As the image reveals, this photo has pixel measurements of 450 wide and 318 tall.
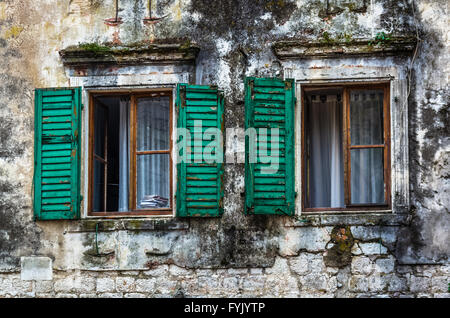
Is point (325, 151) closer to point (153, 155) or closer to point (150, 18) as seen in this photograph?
point (153, 155)

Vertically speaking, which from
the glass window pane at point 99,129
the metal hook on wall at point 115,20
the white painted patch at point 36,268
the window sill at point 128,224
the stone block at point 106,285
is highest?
the metal hook on wall at point 115,20

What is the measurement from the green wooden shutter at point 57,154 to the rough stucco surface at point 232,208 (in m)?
0.16

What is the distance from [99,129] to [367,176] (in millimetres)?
3229

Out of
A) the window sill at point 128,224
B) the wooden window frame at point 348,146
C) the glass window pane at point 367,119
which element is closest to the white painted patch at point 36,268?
the window sill at point 128,224

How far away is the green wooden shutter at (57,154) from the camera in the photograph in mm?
9211

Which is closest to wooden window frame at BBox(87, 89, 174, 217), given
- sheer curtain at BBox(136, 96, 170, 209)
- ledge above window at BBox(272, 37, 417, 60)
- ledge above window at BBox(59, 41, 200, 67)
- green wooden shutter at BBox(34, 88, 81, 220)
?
sheer curtain at BBox(136, 96, 170, 209)

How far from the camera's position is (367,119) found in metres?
9.34

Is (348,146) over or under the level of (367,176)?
over

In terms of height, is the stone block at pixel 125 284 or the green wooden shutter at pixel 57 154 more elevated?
the green wooden shutter at pixel 57 154

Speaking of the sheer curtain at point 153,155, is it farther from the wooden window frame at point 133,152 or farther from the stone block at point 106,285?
the stone block at point 106,285

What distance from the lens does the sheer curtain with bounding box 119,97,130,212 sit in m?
9.53

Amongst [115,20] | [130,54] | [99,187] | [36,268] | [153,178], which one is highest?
[115,20]

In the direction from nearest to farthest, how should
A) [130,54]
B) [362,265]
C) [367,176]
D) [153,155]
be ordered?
1. [362,265]
2. [367,176]
3. [130,54]
4. [153,155]

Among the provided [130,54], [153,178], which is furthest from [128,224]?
[130,54]
